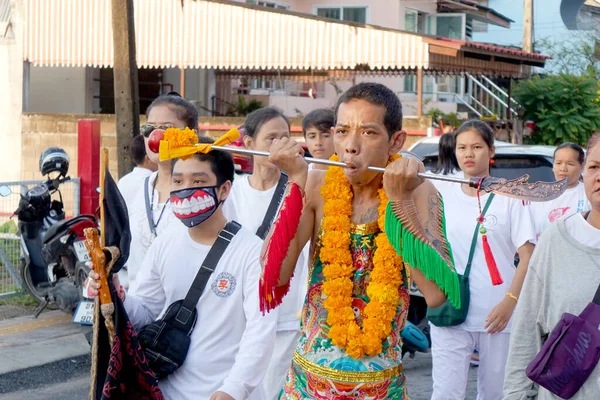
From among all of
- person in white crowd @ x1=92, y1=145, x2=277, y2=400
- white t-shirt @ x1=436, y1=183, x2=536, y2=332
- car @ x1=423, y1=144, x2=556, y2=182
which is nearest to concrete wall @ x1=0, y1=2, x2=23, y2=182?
car @ x1=423, y1=144, x2=556, y2=182

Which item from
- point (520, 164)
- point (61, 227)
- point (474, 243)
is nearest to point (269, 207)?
point (474, 243)

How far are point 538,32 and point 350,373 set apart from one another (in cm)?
3858

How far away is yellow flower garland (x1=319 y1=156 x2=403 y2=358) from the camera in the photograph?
11.0 feet

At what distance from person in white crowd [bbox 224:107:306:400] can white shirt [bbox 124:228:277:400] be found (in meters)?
0.94

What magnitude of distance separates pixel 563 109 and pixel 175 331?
2184cm

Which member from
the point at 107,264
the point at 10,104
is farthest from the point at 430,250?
the point at 10,104

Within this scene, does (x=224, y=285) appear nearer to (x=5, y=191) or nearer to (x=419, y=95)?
(x=5, y=191)

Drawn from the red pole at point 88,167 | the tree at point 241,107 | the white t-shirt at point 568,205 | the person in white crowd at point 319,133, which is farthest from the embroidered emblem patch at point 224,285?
the tree at point 241,107

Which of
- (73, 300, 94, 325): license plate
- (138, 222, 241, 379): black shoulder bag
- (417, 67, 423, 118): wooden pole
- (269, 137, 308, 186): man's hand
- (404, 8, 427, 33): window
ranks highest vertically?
(404, 8, 427, 33): window

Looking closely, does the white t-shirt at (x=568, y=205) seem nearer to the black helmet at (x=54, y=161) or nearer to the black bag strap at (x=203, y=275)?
the black bag strap at (x=203, y=275)

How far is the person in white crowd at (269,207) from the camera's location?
17.2ft

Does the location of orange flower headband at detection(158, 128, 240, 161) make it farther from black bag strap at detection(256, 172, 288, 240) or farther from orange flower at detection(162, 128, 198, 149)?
black bag strap at detection(256, 172, 288, 240)

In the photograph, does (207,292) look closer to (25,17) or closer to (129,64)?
(129,64)

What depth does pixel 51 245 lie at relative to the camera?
8508 millimetres
